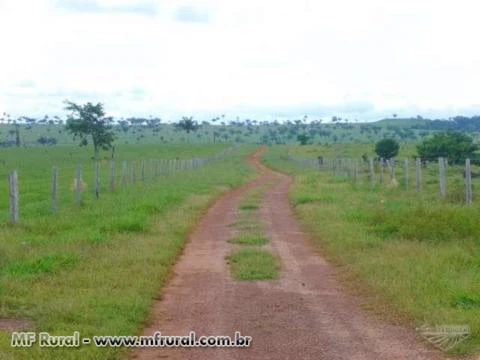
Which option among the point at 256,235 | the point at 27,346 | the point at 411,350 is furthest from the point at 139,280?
the point at 256,235

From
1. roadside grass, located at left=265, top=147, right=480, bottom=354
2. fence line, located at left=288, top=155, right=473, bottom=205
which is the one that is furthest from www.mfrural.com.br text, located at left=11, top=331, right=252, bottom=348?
fence line, located at left=288, top=155, right=473, bottom=205

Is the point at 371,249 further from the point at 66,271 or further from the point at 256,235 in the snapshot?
the point at 66,271

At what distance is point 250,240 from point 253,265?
9.91ft

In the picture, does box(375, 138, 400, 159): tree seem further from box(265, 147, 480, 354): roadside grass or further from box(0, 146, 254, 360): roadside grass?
box(0, 146, 254, 360): roadside grass

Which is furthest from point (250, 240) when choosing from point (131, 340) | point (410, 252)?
point (131, 340)

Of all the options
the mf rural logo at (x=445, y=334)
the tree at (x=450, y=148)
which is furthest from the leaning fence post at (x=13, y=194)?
the tree at (x=450, y=148)

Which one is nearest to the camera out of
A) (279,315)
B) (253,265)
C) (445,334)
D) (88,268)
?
(445,334)

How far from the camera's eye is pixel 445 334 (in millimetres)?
8070

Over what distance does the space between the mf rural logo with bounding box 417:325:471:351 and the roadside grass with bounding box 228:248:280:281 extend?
12.2 ft

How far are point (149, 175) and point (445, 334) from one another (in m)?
32.0

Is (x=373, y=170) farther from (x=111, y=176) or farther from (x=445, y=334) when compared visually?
(x=445, y=334)

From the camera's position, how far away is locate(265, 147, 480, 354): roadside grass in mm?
9336

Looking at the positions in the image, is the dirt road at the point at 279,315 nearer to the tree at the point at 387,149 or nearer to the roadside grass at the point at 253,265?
the roadside grass at the point at 253,265

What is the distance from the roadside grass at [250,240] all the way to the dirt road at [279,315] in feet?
4.02
